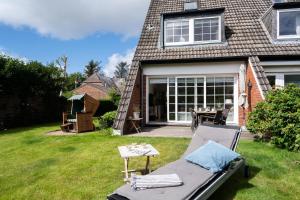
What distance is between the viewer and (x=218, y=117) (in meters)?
10.8

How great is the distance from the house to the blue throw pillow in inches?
267

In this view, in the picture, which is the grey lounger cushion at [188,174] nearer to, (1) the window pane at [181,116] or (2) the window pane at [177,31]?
(1) the window pane at [181,116]

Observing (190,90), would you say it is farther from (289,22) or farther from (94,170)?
(94,170)

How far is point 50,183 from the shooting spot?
18.4 ft

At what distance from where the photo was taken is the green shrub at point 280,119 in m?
8.26

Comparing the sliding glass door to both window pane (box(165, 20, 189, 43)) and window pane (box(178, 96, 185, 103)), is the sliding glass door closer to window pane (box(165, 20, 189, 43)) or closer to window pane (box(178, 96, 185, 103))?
window pane (box(178, 96, 185, 103))

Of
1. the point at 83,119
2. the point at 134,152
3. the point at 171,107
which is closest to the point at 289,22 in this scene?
the point at 171,107

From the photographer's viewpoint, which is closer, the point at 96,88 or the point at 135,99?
the point at 135,99

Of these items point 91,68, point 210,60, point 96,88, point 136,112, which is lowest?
point 136,112

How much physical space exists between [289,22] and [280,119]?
22.9ft

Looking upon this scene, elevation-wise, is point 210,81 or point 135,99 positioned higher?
point 210,81

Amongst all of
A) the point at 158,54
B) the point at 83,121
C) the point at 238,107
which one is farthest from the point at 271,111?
the point at 83,121

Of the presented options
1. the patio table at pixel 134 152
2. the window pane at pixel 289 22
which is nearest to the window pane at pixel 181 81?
the window pane at pixel 289 22

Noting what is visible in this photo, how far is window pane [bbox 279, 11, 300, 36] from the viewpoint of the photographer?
1293cm
